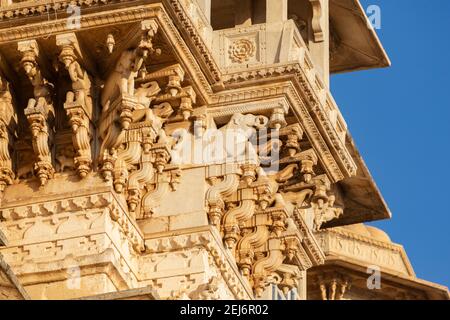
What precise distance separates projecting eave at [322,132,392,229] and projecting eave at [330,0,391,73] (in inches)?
76.7

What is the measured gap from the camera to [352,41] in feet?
107

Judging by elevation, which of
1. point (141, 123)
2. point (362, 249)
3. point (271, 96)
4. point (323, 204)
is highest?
point (362, 249)

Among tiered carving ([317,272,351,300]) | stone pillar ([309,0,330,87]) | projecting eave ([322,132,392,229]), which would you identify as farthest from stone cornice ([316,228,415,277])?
stone pillar ([309,0,330,87])

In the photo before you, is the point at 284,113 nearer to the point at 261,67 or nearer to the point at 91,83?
the point at 261,67

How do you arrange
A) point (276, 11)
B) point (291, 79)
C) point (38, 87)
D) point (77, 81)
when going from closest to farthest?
point (77, 81), point (38, 87), point (291, 79), point (276, 11)

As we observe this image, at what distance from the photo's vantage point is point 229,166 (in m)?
27.5

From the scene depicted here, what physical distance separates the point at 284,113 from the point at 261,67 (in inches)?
23.8

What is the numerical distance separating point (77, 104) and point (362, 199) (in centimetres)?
697

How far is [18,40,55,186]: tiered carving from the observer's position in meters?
26.2

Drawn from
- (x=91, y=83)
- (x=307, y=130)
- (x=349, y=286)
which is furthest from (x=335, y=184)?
(x=349, y=286)

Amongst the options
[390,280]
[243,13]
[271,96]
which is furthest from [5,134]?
[390,280]

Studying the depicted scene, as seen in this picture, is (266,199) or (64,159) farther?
(266,199)

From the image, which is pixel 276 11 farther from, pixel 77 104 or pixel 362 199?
pixel 362 199

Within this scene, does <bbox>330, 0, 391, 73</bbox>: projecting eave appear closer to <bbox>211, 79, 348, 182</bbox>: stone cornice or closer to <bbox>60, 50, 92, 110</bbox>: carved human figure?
<bbox>211, 79, 348, 182</bbox>: stone cornice
